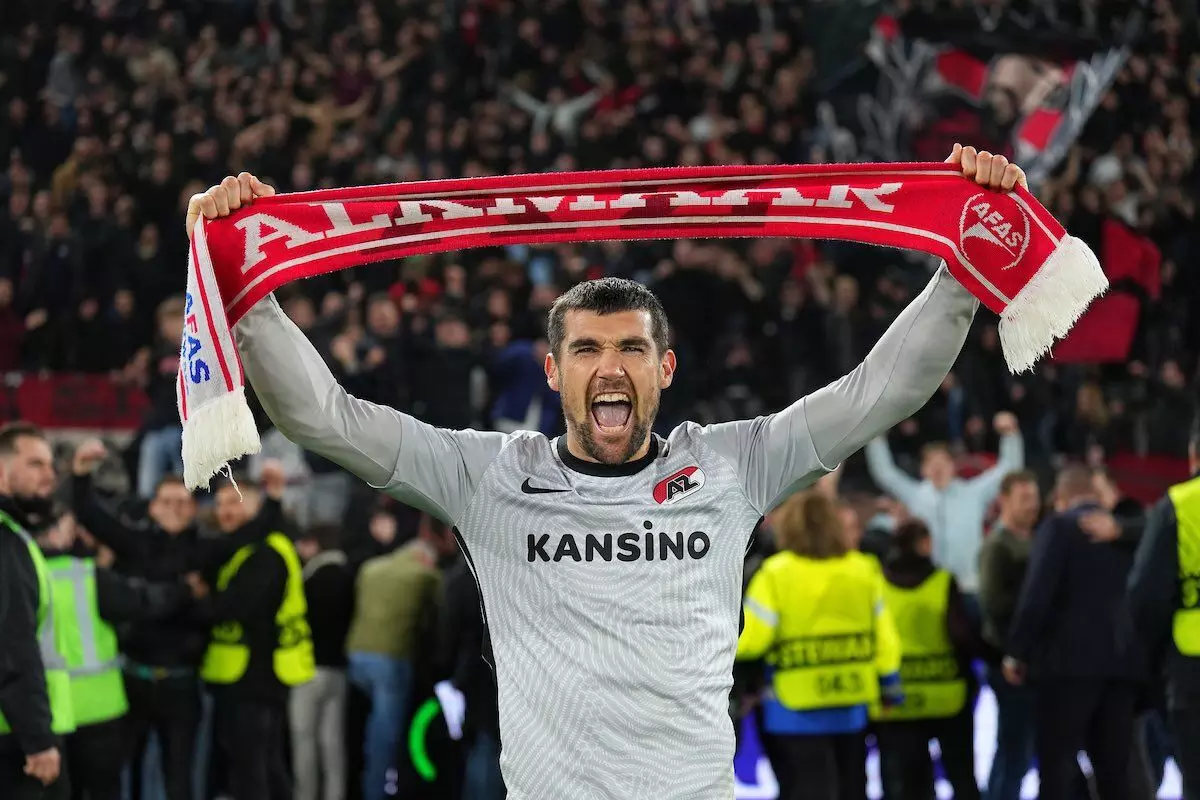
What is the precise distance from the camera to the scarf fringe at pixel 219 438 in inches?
124

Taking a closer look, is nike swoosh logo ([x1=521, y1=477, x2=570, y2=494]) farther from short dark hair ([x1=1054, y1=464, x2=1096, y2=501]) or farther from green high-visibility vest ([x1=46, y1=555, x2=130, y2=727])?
short dark hair ([x1=1054, y1=464, x2=1096, y2=501])

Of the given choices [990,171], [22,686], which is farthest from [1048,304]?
[22,686]

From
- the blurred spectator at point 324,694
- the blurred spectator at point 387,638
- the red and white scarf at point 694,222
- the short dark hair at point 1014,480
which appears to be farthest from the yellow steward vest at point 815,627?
the red and white scarf at point 694,222

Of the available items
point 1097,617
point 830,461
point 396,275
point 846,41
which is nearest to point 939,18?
point 846,41

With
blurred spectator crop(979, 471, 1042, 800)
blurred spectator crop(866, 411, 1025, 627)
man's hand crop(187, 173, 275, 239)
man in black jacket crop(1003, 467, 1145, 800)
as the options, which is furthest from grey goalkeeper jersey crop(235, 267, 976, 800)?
blurred spectator crop(866, 411, 1025, 627)

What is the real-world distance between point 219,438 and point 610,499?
30.1 inches

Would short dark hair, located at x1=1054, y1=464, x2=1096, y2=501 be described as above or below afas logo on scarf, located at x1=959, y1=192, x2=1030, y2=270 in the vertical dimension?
below

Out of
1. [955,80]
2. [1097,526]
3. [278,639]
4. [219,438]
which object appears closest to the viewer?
[219,438]

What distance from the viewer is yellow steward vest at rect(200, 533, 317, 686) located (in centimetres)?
730

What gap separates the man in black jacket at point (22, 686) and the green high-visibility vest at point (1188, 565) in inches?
159

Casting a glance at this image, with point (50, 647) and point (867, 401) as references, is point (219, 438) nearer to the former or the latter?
point (867, 401)

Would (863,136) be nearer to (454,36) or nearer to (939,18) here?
(939,18)

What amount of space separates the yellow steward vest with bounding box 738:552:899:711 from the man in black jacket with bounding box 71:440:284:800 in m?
2.30

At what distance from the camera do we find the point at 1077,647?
702 cm
